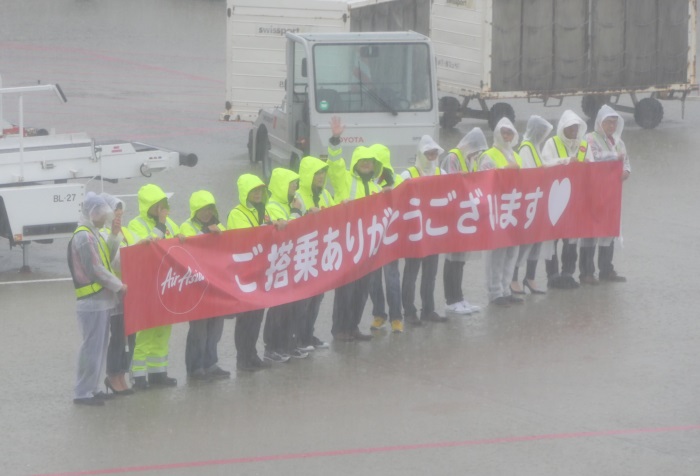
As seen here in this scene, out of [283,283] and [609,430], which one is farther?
[283,283]

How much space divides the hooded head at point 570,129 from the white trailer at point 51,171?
4342 mm

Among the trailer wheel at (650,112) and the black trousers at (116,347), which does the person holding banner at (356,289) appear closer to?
the black trousers at (116,347)

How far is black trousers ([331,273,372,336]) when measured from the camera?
11.5m

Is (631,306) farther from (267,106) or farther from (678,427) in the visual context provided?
(267,106)

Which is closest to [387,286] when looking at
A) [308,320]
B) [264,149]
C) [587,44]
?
[308,320]

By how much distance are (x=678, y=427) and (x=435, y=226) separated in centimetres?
372

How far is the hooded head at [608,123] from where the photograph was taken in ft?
44.4

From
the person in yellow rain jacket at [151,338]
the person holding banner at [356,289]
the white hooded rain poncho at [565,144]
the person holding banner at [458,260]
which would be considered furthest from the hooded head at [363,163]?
the white hooded rain poncho at [565,144]

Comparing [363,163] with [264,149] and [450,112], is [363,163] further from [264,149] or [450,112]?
[450,112]

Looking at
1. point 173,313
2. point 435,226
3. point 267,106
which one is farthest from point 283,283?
point 267,106

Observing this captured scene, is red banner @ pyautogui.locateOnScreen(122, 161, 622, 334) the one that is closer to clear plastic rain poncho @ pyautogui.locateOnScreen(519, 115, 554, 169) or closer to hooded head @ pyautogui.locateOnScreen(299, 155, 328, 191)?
→ clear plastic rain poncho @ pyautogui.locateOnScreen(519, 115, 554, 169)

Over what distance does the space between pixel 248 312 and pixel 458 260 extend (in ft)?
8.77

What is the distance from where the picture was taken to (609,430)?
9.05m

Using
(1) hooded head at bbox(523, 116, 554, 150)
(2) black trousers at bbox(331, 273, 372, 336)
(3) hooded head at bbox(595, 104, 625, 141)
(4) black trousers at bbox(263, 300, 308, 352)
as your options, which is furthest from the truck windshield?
(4) black trousers at bbox(263, 300, 308, 352)
